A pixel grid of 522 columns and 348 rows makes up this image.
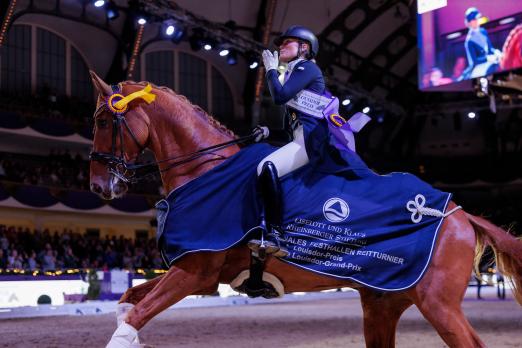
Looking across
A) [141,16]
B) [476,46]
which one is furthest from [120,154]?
[141,16]

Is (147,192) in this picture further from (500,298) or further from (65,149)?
(500,298)

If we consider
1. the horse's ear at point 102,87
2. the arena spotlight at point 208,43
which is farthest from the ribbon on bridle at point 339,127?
the arena spotlight at point 208,43

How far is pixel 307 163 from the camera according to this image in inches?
171

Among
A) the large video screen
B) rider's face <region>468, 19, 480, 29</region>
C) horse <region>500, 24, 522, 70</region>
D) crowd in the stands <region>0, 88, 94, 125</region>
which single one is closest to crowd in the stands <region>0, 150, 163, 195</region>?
crowd in the stands <region>0, 88, 94, 125</region>

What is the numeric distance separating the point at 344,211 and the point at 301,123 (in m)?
0.70

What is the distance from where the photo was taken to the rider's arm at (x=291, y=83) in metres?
4.12

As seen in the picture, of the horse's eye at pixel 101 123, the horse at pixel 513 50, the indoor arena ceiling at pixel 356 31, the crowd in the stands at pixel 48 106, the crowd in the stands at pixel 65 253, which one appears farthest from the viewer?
the indoor arena ceiling at pixel 356 31

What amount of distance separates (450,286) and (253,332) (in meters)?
6.13

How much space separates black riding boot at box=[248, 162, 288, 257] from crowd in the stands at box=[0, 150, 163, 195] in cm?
1840

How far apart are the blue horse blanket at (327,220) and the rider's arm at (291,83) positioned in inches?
19.1

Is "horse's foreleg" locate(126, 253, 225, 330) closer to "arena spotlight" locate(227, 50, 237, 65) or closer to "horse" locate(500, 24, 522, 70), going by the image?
"horse" locate(500, 24, 522, 70)

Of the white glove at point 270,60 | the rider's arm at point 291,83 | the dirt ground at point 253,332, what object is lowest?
the dirt ground at point 253,332

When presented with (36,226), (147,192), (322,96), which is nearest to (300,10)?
(147,192)

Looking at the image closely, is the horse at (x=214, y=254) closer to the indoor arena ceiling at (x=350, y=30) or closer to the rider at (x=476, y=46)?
the rider at (x=476, y=46)
